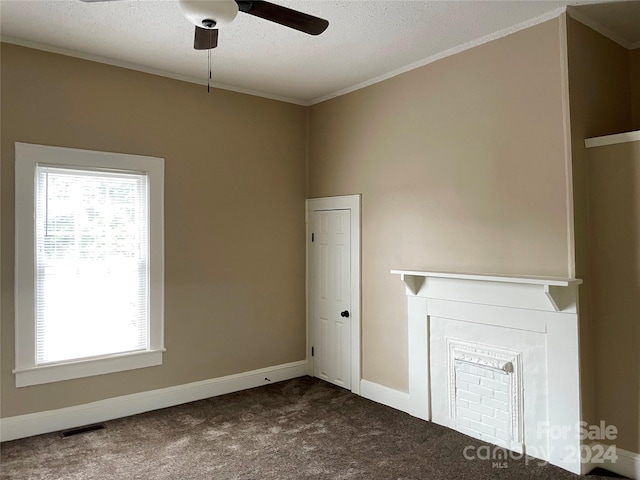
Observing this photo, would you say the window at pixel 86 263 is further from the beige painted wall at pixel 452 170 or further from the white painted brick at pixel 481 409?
the white painted brick at pixel 481 409

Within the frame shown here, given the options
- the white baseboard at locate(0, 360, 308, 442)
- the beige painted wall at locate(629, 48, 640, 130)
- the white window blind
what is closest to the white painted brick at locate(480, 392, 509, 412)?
the white baseboard at locate(0, 360, 308, 442)

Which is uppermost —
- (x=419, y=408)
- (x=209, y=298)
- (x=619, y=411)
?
(x=209, y=298)

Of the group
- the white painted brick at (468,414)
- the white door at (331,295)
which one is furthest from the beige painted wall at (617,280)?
the white door at (331,295)

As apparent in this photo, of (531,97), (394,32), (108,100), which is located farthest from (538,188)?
(108,100)

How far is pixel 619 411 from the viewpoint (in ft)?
10.2

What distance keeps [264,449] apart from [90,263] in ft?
6.77

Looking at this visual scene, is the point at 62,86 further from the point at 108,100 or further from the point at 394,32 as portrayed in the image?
the point at 394,32

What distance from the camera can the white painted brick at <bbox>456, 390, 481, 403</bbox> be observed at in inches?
140

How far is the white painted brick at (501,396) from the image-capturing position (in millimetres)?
3383

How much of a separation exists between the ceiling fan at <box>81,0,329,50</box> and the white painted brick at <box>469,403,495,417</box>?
2831 millimetres

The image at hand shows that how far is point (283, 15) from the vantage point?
251 centimetres

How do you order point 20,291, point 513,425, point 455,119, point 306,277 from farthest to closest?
1. point 306,277
2. point 455,119
3. point 20,291
4. point 513,425

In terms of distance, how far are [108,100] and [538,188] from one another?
11.4 feet

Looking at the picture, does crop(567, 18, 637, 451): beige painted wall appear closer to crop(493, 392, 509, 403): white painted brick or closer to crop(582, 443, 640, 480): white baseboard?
crop(582, 443, 640, 480): white baseboard
